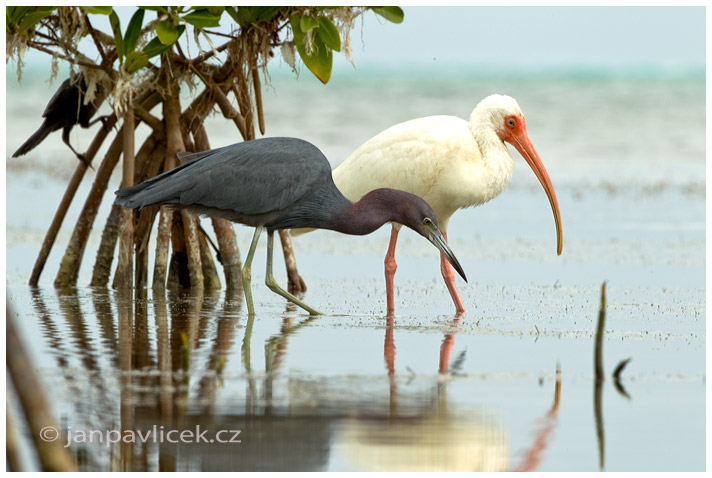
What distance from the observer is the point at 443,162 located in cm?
872

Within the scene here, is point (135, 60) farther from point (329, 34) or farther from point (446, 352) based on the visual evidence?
point (446, 352)

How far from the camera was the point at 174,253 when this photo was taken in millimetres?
9836

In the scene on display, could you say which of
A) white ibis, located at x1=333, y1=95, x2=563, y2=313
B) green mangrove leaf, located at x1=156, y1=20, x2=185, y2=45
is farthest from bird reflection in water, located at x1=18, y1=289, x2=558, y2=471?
green mangrove leaf, located at x1=156, y1=20, x2=185, y2=45

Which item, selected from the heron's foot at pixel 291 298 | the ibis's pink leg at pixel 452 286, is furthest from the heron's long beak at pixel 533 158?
the heron's foot at pixel 291 298

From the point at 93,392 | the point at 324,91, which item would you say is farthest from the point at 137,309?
the point at 324,91

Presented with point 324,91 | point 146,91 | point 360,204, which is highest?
point 324,91

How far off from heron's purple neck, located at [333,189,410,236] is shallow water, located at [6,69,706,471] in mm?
625

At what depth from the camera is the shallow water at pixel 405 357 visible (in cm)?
461

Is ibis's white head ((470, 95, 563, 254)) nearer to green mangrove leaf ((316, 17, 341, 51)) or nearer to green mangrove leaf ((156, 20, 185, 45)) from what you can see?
green mangrove leaf ((316, 17, 341, 51))

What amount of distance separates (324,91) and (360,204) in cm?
3937

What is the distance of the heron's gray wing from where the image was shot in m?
7.70

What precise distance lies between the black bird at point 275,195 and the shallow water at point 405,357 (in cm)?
65

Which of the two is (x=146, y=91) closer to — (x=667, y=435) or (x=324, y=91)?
(x=667, y=435)

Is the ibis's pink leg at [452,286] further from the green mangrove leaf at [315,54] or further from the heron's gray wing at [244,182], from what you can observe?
the green mangrove leaf at [315,54]
